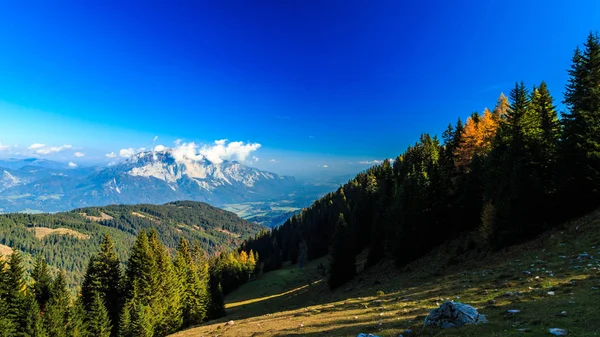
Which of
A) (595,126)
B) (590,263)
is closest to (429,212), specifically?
(595,126)

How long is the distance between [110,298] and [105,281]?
310 cm

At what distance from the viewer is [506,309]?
14078 mm

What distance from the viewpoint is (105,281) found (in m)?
46.8

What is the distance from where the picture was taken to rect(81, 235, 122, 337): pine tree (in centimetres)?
4575

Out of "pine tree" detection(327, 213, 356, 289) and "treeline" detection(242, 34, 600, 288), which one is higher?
"treeline" detection(242, 34, 600, 288)

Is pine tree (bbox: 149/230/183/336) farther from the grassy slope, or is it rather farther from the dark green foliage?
the grassy slope

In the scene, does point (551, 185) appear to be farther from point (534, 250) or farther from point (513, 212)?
point (534, 250)

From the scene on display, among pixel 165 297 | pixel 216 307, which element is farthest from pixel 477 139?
pixel 216 307

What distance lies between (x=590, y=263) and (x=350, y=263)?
38.3 metres

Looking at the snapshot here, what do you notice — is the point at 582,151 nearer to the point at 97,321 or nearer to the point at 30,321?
the point at 97,321

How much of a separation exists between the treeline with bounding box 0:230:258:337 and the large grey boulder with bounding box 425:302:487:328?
41.3 m

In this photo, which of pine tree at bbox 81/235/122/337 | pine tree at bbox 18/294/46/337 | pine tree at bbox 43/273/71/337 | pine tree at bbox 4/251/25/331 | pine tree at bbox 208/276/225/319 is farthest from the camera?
pine tree at bbox 208/276/225/319

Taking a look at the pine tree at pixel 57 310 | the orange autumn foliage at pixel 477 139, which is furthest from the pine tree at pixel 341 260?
the pine tree at pixel 57 310

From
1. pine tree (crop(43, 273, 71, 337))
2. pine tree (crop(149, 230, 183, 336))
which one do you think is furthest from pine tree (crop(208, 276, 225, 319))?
pine tree (crop(43, 273, 71, 337))
